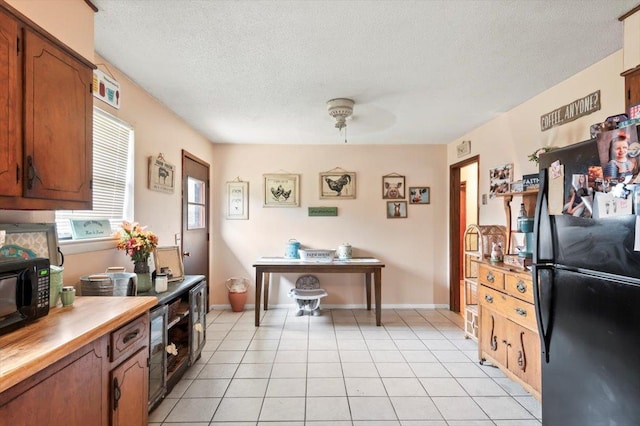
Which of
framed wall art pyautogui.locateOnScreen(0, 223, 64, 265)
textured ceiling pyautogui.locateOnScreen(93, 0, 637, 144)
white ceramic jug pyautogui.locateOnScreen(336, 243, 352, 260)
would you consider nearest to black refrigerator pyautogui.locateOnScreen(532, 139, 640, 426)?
textured ceiling pyautogui.locateOnScreen(93, 0, 637, 144)

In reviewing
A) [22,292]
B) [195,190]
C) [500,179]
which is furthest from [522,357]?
[195,190]

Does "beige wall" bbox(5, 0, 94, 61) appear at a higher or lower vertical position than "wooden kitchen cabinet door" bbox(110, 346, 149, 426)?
higher

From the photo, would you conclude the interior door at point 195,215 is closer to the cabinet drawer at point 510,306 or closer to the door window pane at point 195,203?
the door window pane at point 195,203

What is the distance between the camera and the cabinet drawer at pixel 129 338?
143 cm

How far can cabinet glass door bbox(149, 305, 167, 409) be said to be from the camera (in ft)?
6.83

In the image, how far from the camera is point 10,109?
3.97 ft

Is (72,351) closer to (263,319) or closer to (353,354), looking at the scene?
(353,354)

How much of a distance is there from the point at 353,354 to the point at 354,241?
182 cm

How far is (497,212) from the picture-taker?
336 cm

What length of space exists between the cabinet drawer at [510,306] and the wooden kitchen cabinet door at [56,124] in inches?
110

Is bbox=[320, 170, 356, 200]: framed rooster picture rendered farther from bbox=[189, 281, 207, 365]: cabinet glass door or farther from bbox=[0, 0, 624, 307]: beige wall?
bbox=[189, 281, 207, 365]: cabinet glass door

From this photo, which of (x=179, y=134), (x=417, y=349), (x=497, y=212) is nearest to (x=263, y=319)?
(x=417, y=349)

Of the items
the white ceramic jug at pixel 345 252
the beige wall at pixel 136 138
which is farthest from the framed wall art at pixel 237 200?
the white ceramic jug at pixel 345 252

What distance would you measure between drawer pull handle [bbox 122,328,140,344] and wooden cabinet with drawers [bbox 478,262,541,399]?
7.95ft
